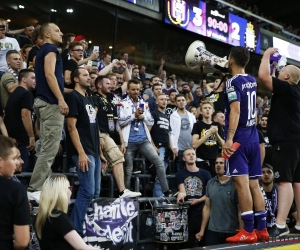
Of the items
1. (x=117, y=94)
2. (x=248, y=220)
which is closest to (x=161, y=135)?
(x=117, y=94)

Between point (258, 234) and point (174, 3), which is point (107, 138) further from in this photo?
point (174, 3)

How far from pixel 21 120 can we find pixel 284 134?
3.14m

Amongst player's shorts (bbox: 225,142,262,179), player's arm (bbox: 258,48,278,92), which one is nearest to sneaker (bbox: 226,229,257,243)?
player's shorts (bbox: 225,142,262,179)

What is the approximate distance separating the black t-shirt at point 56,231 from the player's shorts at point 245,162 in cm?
179

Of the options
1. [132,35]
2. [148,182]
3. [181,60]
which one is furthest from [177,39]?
[148,182]

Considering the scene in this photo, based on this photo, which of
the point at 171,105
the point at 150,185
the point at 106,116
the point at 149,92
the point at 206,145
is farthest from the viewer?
the point at 149,92

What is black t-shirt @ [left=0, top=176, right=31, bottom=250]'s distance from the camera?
2885 millimetres

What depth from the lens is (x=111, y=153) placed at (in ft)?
18.4

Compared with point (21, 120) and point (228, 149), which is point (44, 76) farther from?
point (228, 149)

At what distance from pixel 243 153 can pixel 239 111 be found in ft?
1.40

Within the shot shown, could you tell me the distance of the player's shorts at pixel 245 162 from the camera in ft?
14.2

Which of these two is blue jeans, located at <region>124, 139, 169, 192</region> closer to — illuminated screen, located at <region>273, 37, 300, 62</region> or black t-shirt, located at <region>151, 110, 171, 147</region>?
black t-shirt, located at <region>151, 110, 171, 147</region>

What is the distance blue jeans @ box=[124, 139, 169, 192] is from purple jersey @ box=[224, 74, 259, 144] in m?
2.07

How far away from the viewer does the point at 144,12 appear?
41.2 ft
